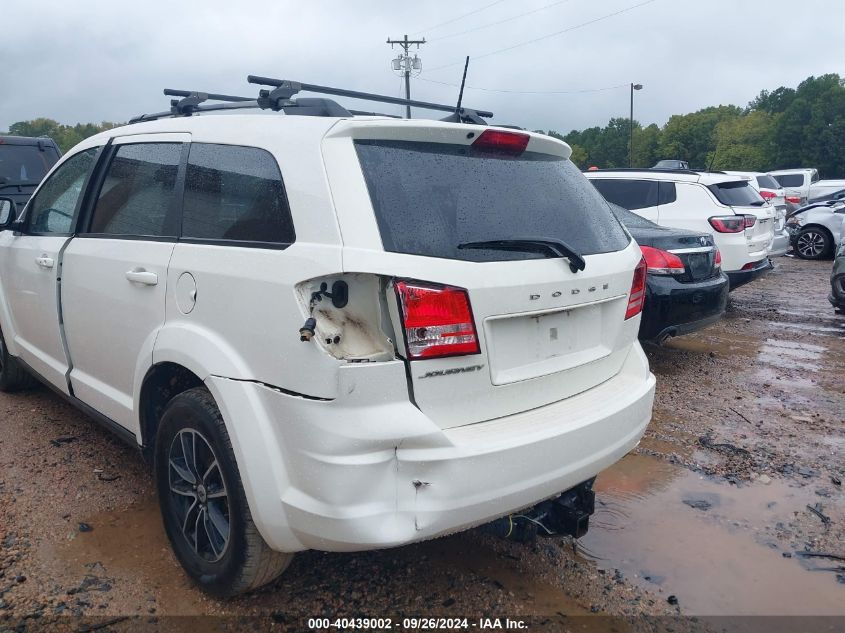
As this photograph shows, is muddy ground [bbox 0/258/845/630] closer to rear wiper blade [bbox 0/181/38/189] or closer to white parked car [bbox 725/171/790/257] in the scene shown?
rear wiper blade [bbox 0/181/38/189]

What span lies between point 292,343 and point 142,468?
2.21 meters

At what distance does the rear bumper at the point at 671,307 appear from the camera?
18.0ft

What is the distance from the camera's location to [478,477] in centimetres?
221

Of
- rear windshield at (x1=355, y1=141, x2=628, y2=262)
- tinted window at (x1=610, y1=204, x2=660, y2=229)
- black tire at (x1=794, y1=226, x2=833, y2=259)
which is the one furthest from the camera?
black tire at (x1=794, y1=226, x2=833, y2=259)

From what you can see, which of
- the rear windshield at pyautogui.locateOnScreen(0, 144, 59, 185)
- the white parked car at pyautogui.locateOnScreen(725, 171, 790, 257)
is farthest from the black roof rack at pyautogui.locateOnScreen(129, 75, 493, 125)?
the white parked car at pyautogui.locateOnScreen(725, 171, 790, 257)

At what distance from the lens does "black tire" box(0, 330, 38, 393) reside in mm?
4934

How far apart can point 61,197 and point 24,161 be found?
6.65 metres

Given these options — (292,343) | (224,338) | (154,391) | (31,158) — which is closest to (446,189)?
(292,343)

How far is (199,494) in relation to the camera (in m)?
2.68

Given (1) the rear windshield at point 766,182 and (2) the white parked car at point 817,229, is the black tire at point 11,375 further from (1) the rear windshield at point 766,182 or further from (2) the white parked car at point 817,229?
(1) the rear windshield at point 766,182

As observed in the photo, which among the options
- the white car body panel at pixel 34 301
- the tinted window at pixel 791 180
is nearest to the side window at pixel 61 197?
the white car body panel at pixel 34 301


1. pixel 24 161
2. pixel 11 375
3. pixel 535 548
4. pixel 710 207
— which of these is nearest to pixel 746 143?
pixel 710 207

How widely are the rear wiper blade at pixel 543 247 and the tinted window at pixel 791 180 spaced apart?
24175 millimetres

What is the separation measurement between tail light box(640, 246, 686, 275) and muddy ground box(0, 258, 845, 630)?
1.27 metres
